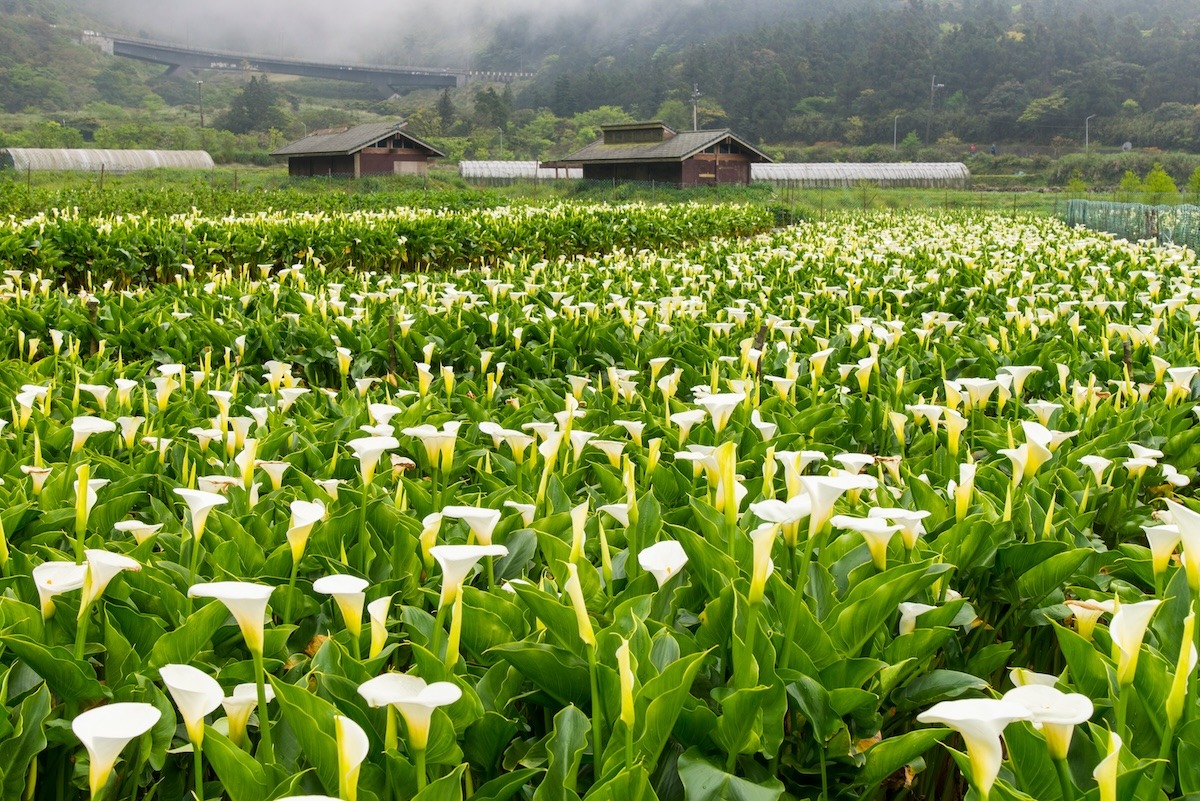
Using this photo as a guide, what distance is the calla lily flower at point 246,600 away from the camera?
1181 mm

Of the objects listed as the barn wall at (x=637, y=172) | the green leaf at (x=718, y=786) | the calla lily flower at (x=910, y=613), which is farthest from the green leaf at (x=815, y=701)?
the barn wall at (x=637, y=172)

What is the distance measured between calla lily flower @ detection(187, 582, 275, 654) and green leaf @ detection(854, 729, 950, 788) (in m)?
0.91

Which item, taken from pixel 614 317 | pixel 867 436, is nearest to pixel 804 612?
pixel 867 436

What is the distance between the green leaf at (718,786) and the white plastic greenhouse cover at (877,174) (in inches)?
2313

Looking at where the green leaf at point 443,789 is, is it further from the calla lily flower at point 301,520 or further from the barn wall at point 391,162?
the barn wall at point 391,162

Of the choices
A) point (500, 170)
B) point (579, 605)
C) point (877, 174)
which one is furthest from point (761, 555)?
point (877, 174)

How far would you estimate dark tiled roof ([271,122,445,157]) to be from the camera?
4156cm

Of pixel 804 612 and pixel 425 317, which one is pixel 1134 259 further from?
pixel 804 612

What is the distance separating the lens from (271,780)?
4.24ft

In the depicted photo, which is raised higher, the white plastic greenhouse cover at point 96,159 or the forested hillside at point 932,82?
the forested hillside at point 932,82

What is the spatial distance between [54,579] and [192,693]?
53 cm

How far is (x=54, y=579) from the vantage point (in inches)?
60.0

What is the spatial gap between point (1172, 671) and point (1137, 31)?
114 metres

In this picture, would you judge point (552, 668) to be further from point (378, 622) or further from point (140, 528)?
point (140, 528)
